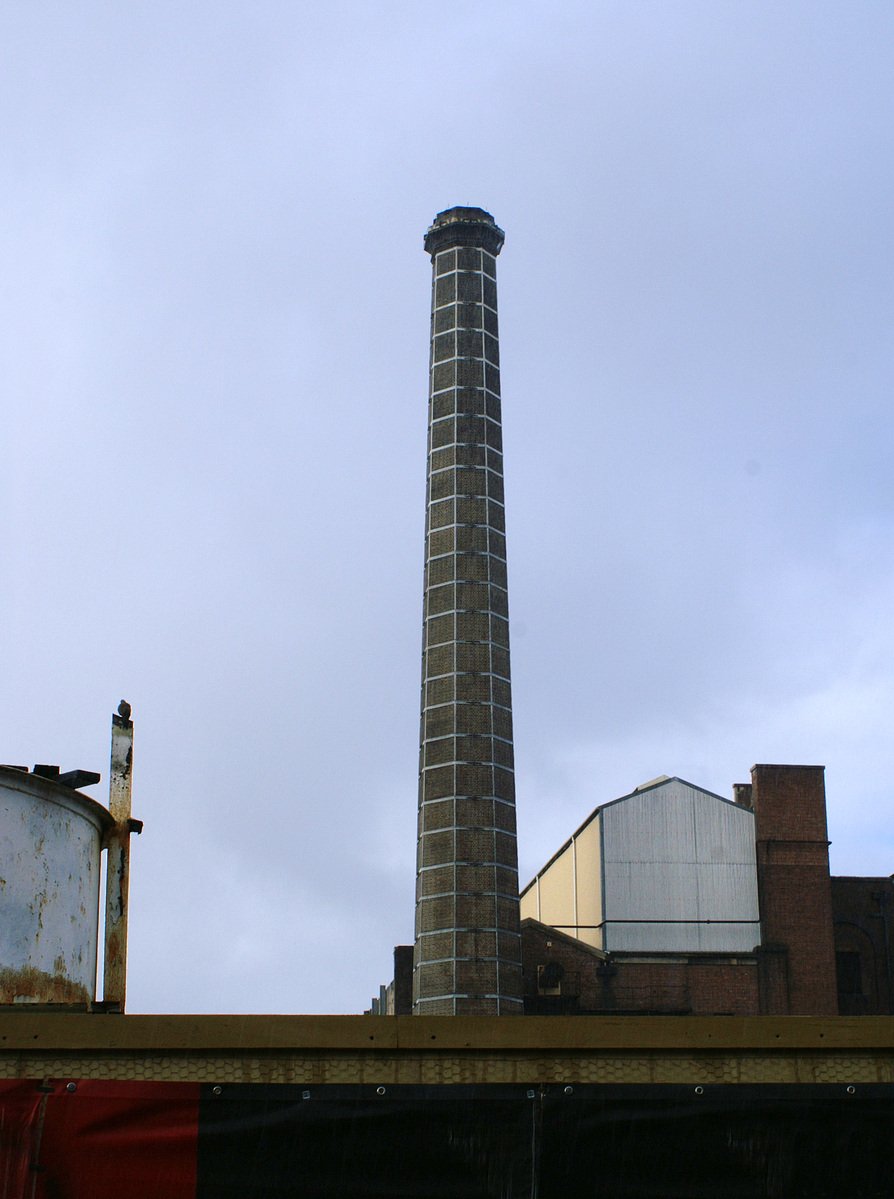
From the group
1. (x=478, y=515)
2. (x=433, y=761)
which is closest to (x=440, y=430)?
(x=478, y=515)

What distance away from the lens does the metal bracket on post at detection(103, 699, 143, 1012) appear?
31.7 ft

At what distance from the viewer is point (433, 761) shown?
42.3 metres

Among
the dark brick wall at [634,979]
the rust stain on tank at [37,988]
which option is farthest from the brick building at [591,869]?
the rust stain on tank at [37,988]

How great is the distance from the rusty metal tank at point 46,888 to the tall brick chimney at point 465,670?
30.8 metres

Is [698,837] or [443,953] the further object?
[698,837]

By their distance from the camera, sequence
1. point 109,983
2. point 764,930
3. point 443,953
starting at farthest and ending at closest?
point 764,930
point 443,953
point 109,983

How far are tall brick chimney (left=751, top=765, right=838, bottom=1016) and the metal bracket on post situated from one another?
35.6 meters

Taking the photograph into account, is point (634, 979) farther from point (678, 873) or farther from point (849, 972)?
point (849, 972)

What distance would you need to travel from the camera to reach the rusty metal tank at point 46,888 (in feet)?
29.2

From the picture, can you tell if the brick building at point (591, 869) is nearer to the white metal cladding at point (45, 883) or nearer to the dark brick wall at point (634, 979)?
the dark brick wall at point (634, 979)

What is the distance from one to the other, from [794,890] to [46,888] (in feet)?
122
